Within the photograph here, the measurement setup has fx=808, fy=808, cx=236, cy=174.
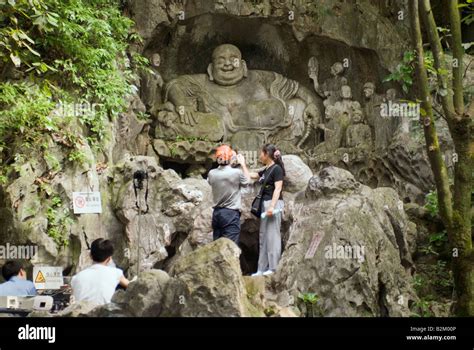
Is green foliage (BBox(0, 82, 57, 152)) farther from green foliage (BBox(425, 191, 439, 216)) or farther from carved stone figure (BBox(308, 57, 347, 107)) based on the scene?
carved stone figure (BBox(308, 57, 347, 107))

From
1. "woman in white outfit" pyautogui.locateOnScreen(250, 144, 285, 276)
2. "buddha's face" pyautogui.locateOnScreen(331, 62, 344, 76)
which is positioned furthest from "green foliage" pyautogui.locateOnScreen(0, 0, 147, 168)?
"buddha's face" pyautogui.locateOnScreen(331, 62, 344, 76)

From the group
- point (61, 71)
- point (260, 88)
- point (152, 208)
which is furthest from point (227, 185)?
point (260, 88)

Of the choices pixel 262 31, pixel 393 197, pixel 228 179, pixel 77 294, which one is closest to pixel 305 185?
pixel 393 197

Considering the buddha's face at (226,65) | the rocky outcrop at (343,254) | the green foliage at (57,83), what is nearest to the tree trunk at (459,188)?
the rocky outcrop at (343,254)

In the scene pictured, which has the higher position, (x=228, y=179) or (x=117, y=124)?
(x=117, y=124)

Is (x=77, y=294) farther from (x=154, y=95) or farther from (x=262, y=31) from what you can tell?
(x=262, y=31)

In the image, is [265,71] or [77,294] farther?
[265,71]

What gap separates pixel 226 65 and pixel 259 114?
1.17 meters

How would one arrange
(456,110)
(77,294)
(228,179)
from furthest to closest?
1. (228,179)
2. (456,110)
3. (77,294)

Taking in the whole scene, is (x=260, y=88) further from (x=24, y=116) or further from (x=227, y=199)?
(x=227, y=199)

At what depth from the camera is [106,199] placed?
37.6 ft

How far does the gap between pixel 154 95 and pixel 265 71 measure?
241 centimetres
